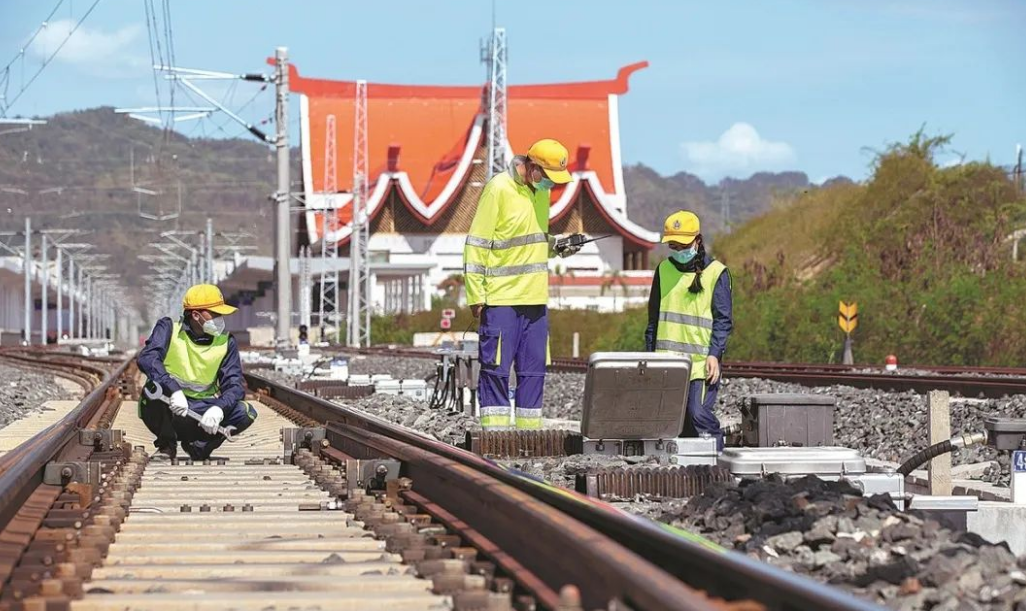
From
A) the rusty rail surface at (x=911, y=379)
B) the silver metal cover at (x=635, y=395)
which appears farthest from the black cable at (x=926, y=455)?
the rusty rail surface at (x=911, y=379)

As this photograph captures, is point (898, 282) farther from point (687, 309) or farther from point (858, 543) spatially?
point (858, 543)

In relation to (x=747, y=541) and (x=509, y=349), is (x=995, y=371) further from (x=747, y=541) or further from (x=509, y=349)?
(x=747, y=541)

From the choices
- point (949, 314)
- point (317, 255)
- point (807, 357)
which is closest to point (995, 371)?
point (949, 314)

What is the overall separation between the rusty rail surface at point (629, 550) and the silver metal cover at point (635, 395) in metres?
1.27

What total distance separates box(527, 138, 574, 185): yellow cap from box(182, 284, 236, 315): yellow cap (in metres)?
2.06

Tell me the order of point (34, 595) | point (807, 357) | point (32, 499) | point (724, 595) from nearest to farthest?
point (724, 595)
point (34, 595)
point (32, 499)
point (807, 357)

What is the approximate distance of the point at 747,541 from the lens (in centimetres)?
575

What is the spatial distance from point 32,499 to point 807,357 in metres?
31.1

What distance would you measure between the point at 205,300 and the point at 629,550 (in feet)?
18.8

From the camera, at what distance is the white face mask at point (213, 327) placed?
995cm

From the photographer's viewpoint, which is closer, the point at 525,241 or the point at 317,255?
the point at 525,241

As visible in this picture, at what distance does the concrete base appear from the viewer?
7.09m

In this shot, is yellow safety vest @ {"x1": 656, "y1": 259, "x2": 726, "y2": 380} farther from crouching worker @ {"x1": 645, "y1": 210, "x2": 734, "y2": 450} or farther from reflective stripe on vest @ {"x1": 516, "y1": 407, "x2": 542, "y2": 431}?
reflective stripe on vest @ {"x1": 516, "y1": 407, "x2": 542, "y2": 431}

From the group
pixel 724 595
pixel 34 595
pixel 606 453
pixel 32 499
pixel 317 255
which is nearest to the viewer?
pixel 724 595
